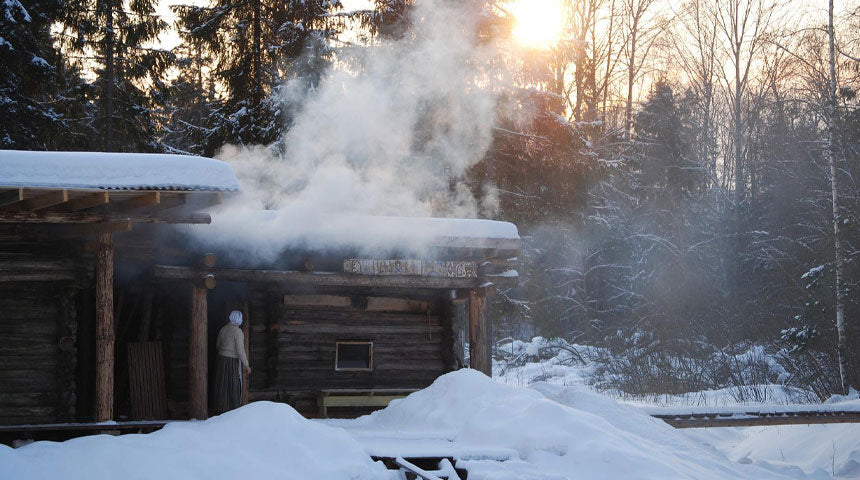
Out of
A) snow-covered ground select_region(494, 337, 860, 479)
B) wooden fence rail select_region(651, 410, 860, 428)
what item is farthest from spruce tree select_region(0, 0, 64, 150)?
wooden fence rail select_region(651, 410, 860, 428)

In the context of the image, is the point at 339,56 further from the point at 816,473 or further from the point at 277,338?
the point at 816,473

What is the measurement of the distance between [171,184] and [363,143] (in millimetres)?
10671

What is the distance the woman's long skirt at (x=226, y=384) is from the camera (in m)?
11.9

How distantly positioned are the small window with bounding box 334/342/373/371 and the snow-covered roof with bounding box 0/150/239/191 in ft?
17.6

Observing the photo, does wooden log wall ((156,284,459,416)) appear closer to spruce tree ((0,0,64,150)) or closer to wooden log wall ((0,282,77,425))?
wooden log wall ((0,282,77,425))

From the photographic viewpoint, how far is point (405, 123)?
70.2ft

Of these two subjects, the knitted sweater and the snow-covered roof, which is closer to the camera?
the snow-covered roof

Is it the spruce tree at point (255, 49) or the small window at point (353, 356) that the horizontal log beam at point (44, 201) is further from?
the spruce tree at point (255, 49)

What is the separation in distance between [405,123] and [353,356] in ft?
27.0

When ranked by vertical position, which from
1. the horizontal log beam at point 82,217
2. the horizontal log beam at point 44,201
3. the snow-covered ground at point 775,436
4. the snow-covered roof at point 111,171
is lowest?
the snow-covered ground at point 775,436

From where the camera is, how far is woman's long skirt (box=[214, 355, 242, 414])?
39.2 ft

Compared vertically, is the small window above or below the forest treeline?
below

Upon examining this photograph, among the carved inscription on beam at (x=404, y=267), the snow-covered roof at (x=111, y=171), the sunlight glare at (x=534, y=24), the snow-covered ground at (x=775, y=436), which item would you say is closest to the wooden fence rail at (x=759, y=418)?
the snow-covered ground at (x=775, y=436)

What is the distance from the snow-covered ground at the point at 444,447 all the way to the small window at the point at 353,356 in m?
2.43
